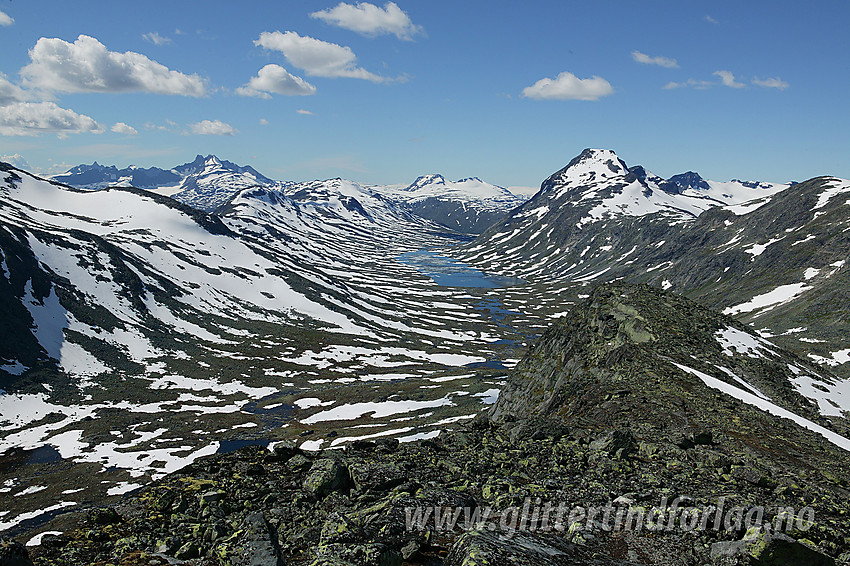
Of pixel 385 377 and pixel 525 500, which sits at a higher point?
pixel 525 500

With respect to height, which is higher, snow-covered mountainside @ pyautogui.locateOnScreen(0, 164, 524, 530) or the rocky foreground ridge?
the rocky foreground ridge

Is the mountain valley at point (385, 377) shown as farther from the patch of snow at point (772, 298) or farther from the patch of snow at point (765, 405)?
the patch of snow at point (772, 298)

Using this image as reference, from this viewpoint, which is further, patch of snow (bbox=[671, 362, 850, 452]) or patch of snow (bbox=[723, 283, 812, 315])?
patch of snow (bbox=[723, 283, 812, 315])

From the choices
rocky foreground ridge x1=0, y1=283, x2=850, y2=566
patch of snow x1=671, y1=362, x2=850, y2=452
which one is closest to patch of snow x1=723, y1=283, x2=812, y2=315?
patch of snow x1=671, y1=362, x2=850, y2=452

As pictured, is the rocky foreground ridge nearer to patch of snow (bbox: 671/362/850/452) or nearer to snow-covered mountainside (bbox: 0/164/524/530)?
patch of snow (bbox: 671/362/850/452)

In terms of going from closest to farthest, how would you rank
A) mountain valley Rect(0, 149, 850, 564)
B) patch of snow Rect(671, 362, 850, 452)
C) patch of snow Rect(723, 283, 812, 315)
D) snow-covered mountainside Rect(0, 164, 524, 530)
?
mountain valley Rect(0, 149, 850, 564) → patch of snow Rect(671, 362, 850, 452) → snow-covered mountainside Rect(0, 164, 524, 530) → patch of snow Rect(723, 283, 812, 315)

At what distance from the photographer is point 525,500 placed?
54.7 ft

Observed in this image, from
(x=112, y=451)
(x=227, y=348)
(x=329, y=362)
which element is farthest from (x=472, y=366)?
(x=112, y=451)

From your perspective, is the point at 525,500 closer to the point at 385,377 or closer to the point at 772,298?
the point at 385,377

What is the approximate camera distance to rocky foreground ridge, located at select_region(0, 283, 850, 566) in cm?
1243

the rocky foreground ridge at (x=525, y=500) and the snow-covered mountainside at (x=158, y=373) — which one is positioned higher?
the rocky foreground ridge at (x=525, y=500)

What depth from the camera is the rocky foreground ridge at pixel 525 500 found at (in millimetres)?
12430

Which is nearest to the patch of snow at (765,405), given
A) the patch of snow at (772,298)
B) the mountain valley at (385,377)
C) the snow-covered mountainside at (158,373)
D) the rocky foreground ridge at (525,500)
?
Result: the mountain valley at (385,377)

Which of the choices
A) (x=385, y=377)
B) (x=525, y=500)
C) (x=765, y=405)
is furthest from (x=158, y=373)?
(x=525, y=500)
